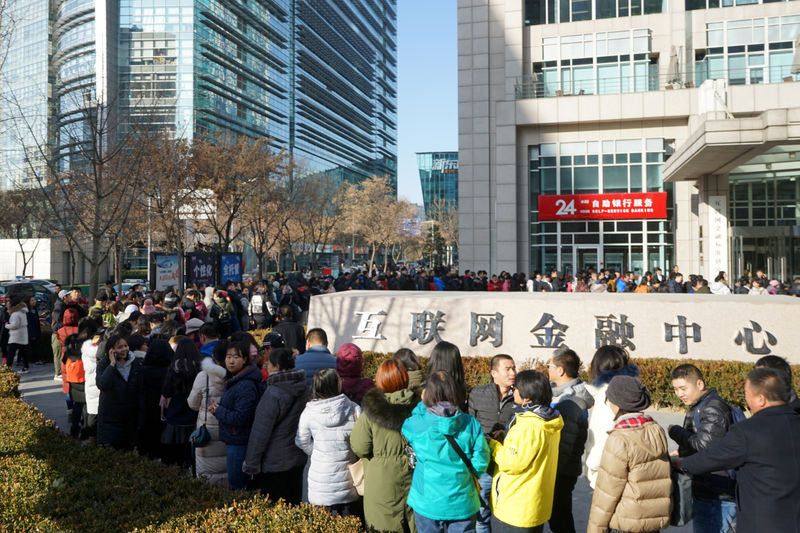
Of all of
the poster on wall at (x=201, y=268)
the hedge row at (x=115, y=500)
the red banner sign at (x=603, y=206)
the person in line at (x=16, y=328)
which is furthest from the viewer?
the red banner sign at (x=603, y=206)

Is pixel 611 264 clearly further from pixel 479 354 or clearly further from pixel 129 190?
pixel 129 190

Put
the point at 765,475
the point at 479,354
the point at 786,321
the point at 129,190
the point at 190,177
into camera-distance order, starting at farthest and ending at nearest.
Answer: the point at 190,177, the point at 129,190, the point at 479,354, the point at 786,321, the point at 765,475

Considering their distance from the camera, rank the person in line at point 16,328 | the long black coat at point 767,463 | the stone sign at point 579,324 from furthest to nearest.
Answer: the person in line at point 16,328
the stone sign at point 579,324
the long black coat at point 767,463

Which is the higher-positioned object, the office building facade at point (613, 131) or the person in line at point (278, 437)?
the office building facade at point (613, 131)

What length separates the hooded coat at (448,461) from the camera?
3.52 meters

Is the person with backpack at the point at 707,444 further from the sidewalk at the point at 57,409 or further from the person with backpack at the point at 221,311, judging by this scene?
the person with backpack at the point at 221,311

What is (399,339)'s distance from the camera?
34.2 feet

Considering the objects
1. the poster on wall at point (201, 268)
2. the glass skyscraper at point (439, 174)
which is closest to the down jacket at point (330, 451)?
the poster on wall at point (201, 268)

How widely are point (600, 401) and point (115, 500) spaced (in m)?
3.55

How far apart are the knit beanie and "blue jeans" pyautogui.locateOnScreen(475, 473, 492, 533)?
41.8 inches

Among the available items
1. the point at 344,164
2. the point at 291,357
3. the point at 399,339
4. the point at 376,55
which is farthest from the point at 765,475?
the point at 376,55

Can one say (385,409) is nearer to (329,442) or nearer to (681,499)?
(329,442)

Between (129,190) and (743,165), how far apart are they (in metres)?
21.2

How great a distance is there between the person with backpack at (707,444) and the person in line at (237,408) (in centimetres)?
306
